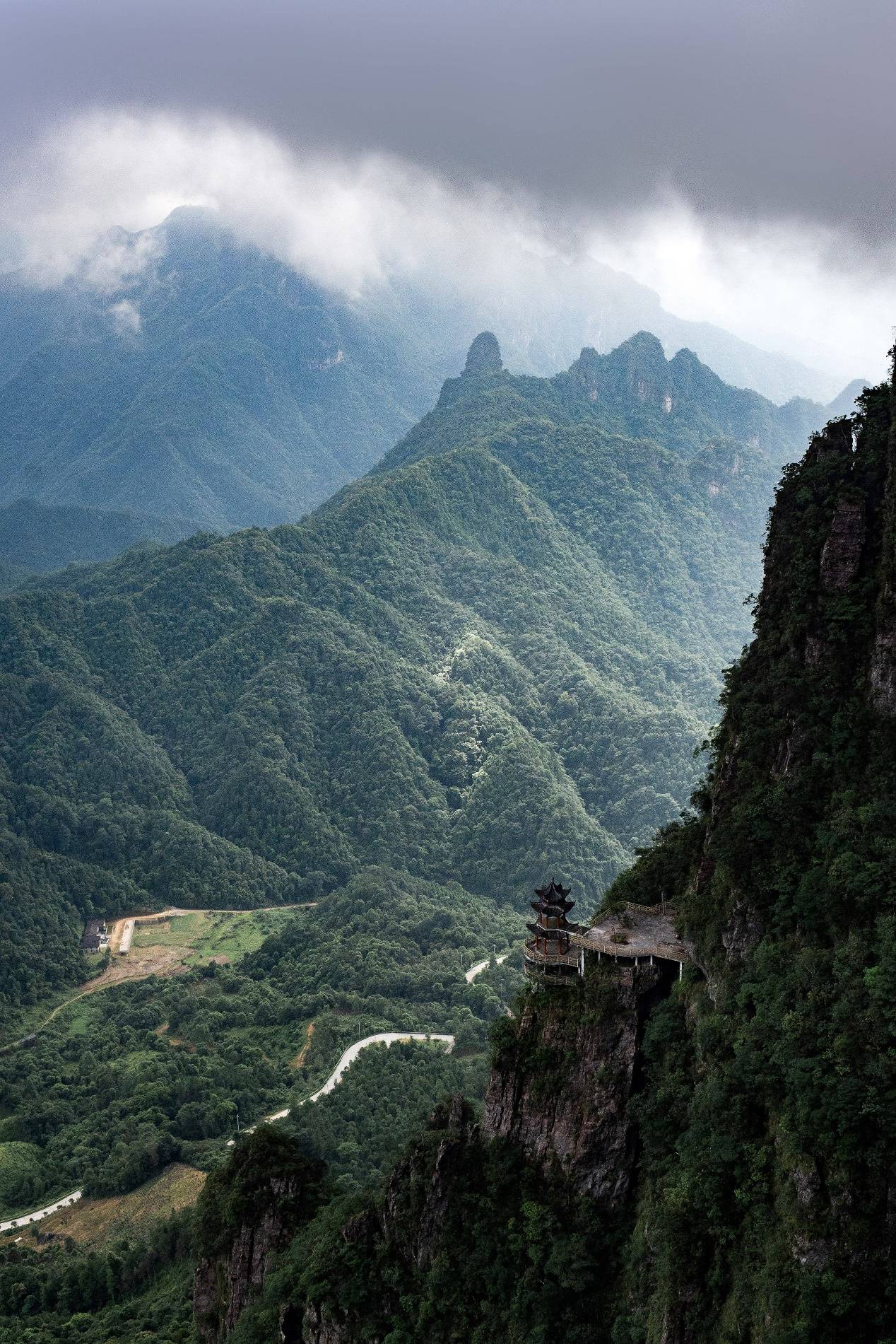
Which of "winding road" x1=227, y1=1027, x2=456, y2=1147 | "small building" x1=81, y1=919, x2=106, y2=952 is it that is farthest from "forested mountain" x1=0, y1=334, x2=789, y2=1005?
"winding road" x1=227, y1=1027, x2=456, y2=1147

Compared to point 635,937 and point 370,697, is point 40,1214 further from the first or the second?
point 370,697

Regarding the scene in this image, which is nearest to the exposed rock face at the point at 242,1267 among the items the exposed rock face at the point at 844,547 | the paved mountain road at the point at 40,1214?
the paved mountain road at the point at 40,1214

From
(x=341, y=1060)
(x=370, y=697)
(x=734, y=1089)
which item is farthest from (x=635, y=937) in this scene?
(x=370, y=697)

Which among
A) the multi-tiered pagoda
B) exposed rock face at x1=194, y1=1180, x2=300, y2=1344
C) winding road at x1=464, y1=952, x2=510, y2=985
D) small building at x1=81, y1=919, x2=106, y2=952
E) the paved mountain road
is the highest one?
the multi-tiered pagoda

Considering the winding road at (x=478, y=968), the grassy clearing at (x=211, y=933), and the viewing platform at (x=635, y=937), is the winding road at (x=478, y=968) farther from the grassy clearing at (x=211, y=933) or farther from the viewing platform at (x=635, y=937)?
the viewing platform at (x=635, y=937)

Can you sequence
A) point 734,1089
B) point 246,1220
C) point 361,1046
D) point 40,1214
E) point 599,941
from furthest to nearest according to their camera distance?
point 361,1046, point 40,1214, point 246,1220, point 599,941, point 734,1089

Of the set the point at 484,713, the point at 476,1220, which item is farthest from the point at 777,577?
the point at 484,713

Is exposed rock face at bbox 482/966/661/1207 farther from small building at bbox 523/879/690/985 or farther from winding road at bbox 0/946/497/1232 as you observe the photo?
winding road at bbox 0/946/497/1232

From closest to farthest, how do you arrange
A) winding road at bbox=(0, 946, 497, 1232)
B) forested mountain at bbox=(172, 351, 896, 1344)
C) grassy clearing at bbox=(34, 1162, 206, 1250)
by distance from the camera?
forested mountain at bbox=(172, 351, 896, 1344) < grassy clearing at bbox=(34, 1162, 206, 1250) < winding road at bbox=(0, 946, 497, 1232)
